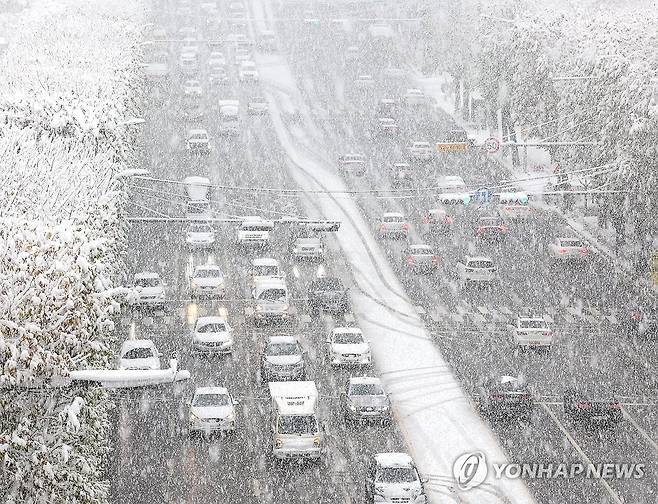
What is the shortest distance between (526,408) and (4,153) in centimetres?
1916

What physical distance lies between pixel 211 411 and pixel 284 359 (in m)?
6.18

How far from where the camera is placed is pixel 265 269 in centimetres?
6075

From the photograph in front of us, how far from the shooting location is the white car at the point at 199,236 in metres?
65.9

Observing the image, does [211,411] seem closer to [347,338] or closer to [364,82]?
[347,338]

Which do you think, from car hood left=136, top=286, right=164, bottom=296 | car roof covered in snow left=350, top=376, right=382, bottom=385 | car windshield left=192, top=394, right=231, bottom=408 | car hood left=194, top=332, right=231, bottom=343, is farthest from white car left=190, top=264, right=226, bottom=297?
car windshield left=192, top=394, right=231, bottom=408

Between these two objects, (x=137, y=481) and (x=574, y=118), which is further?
(x=574, y=118)

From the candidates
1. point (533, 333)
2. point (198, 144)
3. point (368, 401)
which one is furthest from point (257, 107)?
point (368, 401)

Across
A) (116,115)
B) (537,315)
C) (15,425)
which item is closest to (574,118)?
(537,315)

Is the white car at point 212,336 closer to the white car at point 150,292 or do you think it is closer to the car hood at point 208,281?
the white car at point 150,292

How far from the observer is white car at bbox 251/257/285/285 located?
5988cm

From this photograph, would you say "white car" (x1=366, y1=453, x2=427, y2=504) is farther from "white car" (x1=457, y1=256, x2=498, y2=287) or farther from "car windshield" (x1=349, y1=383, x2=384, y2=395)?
"white car" (x1=457, y1=256, x2=498, y2=287)

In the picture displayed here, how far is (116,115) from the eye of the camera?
5347 cm

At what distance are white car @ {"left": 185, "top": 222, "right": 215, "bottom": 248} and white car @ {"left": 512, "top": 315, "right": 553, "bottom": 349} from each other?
20.4m

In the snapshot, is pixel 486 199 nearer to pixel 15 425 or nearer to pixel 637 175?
pixel 637 175
